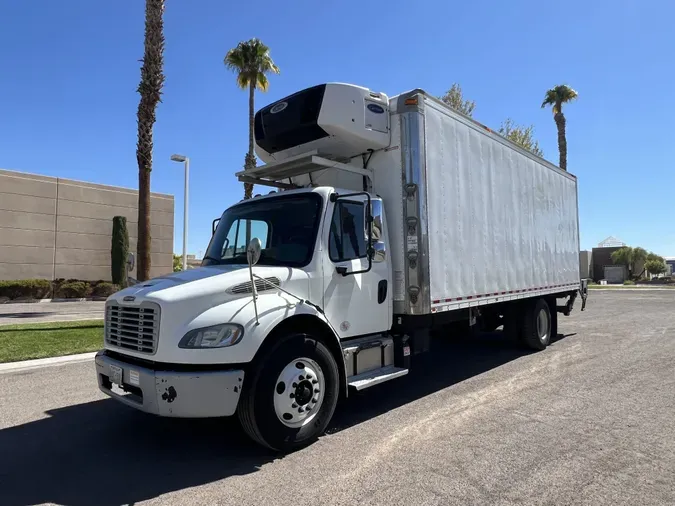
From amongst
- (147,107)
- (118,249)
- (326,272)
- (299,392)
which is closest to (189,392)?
(299,392)

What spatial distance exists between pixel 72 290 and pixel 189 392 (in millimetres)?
27293

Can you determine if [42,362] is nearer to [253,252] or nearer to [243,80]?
[253,252]

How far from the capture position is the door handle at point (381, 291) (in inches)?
217

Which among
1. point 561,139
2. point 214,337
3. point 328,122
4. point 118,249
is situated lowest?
point 214,337

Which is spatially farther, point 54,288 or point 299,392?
point 54,288

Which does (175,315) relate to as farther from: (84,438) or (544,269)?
(544,269)

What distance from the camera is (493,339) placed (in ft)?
36.1

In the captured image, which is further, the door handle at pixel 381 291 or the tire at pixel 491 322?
the tire at pixel 491 322

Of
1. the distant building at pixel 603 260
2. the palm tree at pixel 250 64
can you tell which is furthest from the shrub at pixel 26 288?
the distant building at pixel 603 260

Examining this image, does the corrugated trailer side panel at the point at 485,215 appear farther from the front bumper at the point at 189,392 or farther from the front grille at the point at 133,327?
the front grille at the point at 133,327

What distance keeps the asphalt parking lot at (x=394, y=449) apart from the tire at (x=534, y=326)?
1875 millimetres

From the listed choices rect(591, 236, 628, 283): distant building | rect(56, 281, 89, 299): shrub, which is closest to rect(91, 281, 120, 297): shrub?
rect(56, 281, 89, 299): shrub

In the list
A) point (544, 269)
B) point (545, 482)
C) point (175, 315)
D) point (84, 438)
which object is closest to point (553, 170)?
point (544, 269)

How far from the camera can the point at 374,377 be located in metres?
5.15
